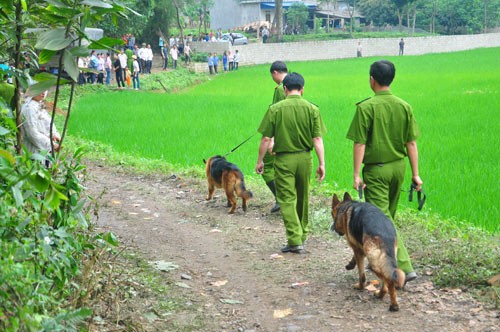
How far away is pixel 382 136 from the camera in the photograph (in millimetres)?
5344

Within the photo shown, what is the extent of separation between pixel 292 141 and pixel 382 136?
1.15 meters

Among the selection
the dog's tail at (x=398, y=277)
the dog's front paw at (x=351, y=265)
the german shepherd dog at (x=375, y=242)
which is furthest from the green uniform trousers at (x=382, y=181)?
the dog's tail at (x=398, y=277)

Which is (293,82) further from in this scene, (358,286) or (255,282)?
(358,286)

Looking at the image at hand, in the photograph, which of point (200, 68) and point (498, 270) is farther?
point (200, 68)

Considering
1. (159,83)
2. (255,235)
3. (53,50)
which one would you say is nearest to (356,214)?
(255,235)

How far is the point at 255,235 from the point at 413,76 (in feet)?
76.6

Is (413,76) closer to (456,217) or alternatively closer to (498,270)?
(456,217)

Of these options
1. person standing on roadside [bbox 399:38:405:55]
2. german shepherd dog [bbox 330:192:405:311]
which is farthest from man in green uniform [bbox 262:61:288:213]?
person standing on roadside [bbox 399:38:405:55]

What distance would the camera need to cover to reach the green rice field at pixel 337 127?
8.70 metres

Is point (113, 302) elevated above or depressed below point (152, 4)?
below

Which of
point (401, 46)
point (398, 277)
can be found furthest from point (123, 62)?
point (401, 46)

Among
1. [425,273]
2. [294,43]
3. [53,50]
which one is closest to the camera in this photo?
[53,50]

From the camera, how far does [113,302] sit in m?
4.39

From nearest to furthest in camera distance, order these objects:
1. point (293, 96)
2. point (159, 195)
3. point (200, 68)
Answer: point (293, 96) → point (159, 195) → point (200, 68)
